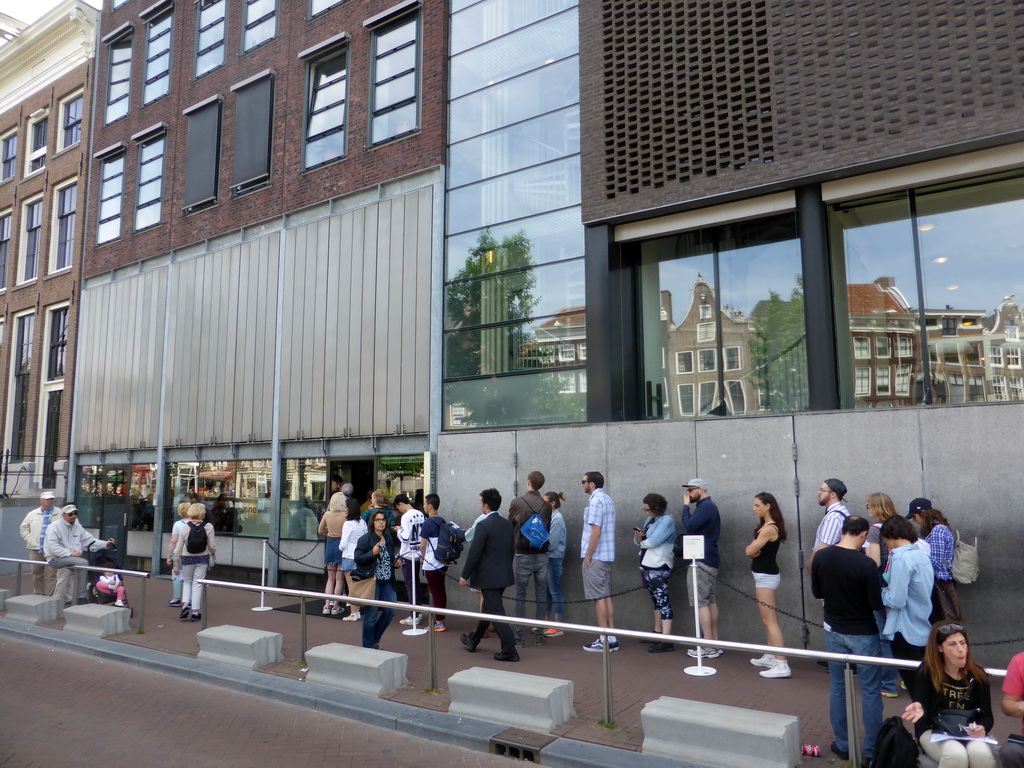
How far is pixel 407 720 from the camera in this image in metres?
7.14

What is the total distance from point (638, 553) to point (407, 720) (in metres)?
4.75

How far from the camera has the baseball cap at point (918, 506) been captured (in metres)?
8.39

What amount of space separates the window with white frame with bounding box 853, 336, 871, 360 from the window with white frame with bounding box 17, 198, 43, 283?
24.7 m

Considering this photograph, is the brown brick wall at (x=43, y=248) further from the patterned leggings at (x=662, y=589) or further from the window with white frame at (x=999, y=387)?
the window with white frame at (x=999, y=387)

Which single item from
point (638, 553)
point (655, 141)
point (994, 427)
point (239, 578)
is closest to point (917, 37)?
point (655, 141)

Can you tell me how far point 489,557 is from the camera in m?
9.39

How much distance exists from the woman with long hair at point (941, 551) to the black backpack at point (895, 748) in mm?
3362

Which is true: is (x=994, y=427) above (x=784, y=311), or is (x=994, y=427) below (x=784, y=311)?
below

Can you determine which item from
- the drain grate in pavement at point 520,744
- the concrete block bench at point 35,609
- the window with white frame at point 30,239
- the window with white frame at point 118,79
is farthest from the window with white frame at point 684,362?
the window with white frame at point 30,239

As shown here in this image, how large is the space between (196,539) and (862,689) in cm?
999

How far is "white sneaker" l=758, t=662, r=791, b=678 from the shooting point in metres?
8.37

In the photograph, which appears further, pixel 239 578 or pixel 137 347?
pixel 137 347

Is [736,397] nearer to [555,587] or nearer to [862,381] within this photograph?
[862,381]

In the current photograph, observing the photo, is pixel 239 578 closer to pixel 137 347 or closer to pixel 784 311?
pixel 137 347
